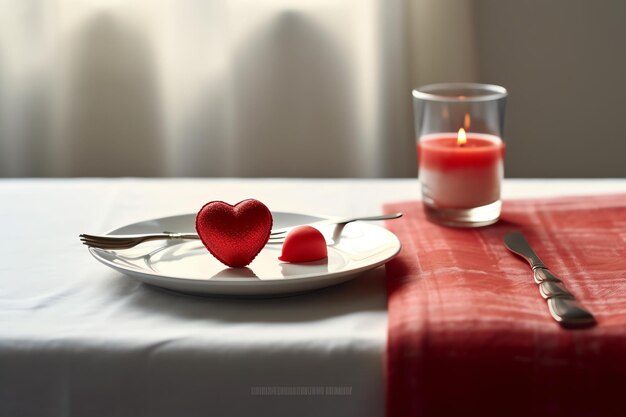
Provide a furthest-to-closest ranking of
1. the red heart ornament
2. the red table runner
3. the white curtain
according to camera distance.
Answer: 1. the white curtain
2. the red heart ornament
3. the red table runner

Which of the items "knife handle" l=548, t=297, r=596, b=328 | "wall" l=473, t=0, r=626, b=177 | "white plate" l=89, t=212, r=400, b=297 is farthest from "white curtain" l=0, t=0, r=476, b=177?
"knife handle" l=548, t=297, r=596, b=328

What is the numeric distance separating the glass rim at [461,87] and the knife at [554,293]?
194mm

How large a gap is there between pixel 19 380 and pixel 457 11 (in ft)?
5.52

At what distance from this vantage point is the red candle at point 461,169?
96cm

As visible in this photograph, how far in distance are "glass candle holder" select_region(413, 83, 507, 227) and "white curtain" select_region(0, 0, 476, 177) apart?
1141mm

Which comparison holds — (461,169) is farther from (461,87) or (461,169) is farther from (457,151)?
(461,87)

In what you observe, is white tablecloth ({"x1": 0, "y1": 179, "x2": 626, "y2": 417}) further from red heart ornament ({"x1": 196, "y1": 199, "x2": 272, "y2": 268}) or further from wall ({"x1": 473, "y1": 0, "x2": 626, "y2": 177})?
wall ({"x1": 473, "y1": 0, "x2": 626, "y2": 177})

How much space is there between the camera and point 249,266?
2.49 feet

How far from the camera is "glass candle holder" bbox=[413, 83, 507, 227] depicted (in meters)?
0.96

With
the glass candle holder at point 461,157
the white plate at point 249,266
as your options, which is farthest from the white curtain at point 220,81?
the white plate at point 249,266

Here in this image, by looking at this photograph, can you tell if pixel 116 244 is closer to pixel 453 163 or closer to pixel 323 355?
pixel 323 355

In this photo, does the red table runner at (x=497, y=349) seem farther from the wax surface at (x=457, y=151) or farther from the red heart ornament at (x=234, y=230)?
the wax surface at (x=457, y=151)

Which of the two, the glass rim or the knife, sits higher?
the glass rim

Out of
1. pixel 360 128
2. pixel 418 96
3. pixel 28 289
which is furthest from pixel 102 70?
pixel 28 289
